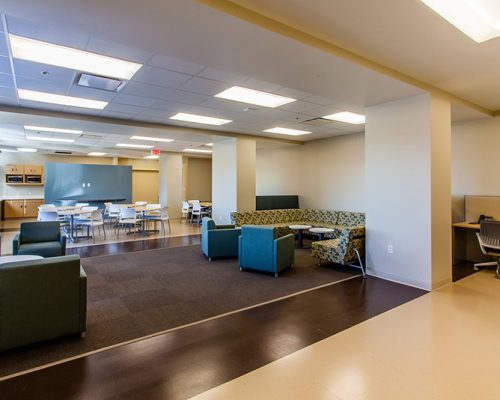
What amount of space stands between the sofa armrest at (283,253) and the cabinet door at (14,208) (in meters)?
12.6

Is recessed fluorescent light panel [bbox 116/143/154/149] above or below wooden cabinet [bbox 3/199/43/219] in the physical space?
above

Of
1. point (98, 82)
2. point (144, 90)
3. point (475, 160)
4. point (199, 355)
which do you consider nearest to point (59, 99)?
point (98, 82)

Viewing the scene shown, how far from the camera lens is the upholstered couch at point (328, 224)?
488 cm

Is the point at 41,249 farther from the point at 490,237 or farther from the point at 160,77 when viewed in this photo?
the point at 490,237

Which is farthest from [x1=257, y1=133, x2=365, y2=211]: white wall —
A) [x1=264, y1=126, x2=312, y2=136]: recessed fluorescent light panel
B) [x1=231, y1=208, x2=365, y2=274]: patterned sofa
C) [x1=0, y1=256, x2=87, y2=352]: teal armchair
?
[x1=0, y1=256, x2=87, y2=352]: teal armchair

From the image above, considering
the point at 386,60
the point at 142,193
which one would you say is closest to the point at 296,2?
the point at 386,60

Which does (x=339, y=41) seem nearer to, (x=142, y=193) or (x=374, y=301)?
(x=374, y=301)

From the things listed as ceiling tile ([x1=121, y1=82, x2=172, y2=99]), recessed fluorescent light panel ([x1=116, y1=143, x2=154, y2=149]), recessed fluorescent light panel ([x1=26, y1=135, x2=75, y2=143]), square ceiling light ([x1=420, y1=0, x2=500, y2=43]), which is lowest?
square ceiling light ([x1=420, y1=0, x2=500, y2=43])

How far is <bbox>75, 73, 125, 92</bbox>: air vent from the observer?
4.05 m

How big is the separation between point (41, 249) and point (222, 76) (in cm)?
388

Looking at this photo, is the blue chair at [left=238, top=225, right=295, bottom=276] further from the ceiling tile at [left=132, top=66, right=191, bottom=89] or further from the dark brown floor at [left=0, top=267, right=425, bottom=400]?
the ceiling tile at [left=132, top=66, right=191, bottom=89]

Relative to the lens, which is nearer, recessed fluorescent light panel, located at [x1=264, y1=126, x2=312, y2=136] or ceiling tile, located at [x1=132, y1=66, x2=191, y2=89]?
ceiling tile, located at [x1=132, y1=66, x2=191, y2=89]

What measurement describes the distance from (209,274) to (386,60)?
3.85 m

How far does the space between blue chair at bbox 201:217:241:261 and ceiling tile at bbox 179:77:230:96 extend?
239 centimetres
